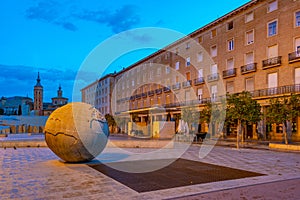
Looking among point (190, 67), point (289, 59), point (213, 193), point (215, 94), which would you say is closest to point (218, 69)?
point (215, 94)

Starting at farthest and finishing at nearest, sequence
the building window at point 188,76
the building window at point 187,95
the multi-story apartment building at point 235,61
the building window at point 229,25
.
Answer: the building window at point 188,76 → the building window at point 187,95 → the building window at point 229,25 → the multi-story apartment building at point 235,61

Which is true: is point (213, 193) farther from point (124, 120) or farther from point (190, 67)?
point (124, 120)

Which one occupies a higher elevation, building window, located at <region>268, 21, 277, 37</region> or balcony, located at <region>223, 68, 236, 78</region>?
building window, located at <region>268, 21, 277, 37</region>

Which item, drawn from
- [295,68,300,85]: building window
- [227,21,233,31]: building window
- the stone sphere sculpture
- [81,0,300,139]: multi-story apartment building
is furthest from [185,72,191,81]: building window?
the stone sphere sculpture

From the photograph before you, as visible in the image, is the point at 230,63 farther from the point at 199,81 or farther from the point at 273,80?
the point at 273,80

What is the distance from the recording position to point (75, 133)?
10203 mm

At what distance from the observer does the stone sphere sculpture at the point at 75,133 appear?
33.6 ft

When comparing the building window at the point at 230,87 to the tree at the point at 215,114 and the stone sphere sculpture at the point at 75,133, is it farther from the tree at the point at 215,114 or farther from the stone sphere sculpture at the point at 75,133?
the stone sphere sculpture at the point at 75,133

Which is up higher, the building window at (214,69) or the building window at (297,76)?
the building window at (214,69)

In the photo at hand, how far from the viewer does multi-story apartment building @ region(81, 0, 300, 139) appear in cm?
2878

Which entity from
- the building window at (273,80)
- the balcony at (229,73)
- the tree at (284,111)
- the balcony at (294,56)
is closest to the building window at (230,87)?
the balcony at (229,73)

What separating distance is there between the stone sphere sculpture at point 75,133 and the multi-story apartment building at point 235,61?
74.0ft

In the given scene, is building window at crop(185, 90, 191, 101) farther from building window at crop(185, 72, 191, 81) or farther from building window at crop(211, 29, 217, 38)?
building window at crop(211, 29, 217, 38)

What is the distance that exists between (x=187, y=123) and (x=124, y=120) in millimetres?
22354
